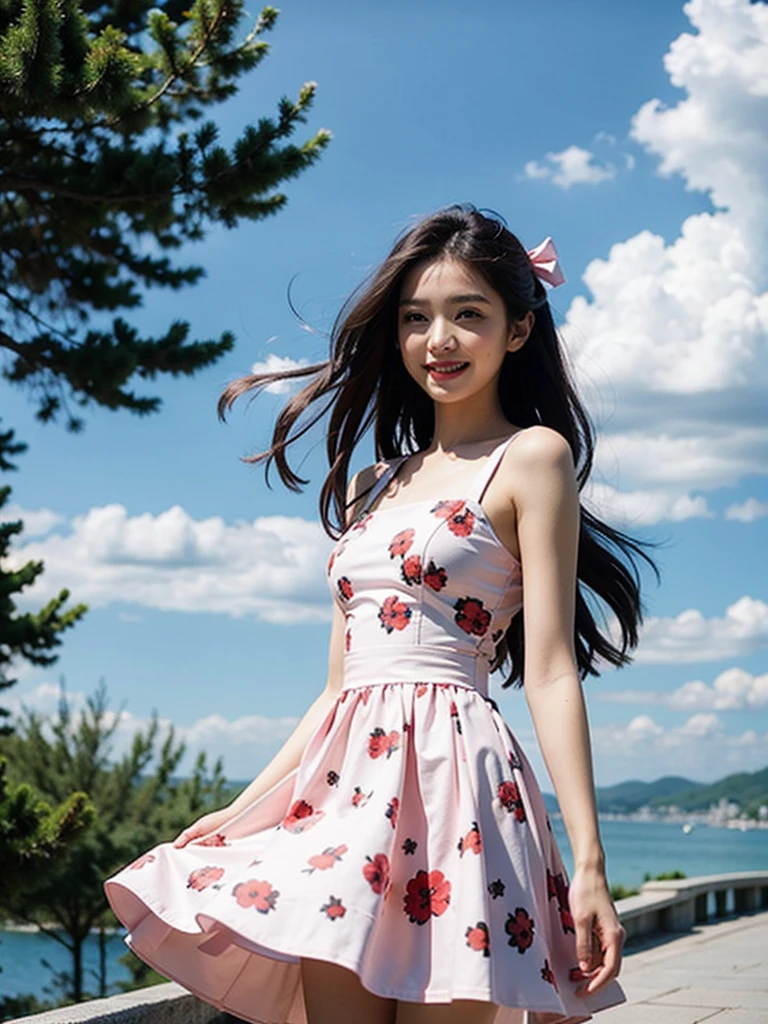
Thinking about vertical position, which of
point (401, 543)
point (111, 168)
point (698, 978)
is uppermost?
point (111, 168)

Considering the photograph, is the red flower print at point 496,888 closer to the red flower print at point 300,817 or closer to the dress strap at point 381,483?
the red flower print at point 300,817

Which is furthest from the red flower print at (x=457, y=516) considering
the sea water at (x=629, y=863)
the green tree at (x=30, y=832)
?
the green tree at (x=30, y=832)

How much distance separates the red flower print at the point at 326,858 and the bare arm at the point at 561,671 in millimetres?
281

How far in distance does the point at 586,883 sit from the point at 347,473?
0.87 metres

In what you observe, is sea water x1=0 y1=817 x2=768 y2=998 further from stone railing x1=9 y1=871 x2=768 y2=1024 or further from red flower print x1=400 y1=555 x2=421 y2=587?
stone railing x1=9 y1=871 x2=768 y2=1024

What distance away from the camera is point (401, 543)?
76.0 inches

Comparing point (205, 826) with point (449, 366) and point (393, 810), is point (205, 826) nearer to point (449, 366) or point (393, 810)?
point (393, 810)

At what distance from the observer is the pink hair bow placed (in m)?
2.20

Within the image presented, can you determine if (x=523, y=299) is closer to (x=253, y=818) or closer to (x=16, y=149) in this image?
(x=253, y=818)

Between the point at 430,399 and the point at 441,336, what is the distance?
0.26 meters

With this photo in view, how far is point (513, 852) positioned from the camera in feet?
5.62

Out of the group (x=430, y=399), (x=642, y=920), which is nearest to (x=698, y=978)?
(x=642, y=920)

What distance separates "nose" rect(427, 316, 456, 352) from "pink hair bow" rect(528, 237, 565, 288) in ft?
0.72

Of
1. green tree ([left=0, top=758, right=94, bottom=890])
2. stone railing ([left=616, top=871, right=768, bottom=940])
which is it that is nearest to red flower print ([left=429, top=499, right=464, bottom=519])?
stone railing ([left=616, top=871, right=768, bottom=940])
